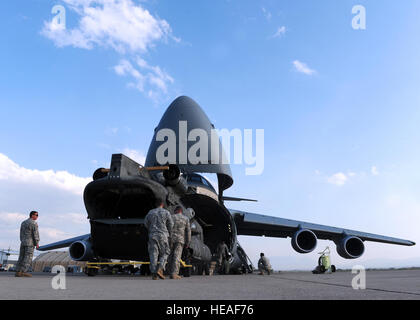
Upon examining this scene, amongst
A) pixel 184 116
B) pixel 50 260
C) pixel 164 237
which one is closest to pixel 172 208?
pixel 164 237

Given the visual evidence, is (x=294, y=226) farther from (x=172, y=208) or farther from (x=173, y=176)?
(x=173, y=176)

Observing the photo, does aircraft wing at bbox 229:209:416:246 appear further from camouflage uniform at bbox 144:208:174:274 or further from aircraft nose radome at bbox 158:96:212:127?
camouflage uniform at bbox 144:208:174:274

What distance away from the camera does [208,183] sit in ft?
40.0

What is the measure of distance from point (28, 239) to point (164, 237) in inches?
146

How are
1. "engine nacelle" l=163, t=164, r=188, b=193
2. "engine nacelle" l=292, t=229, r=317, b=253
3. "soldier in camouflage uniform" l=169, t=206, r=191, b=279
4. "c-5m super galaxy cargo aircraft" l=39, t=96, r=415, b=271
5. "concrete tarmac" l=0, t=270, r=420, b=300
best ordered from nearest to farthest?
"concrete tarmac" l=0, t=270, r=420, b=300 < "soldier in camouflage uniform" l=169, t=206, r=191, b=279 < "c-5m super galaxy cargo aircraft" l=39, t=96, r=415, b=271 < "engine nacelle" l=163, t=164, r=188, b=193 < "engine nacelle" l=292, t=229, r=317, b=253

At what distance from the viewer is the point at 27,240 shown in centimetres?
764

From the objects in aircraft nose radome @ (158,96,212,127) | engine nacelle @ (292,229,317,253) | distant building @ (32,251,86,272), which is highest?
aircraft nose radome @ (158,96,212,127)

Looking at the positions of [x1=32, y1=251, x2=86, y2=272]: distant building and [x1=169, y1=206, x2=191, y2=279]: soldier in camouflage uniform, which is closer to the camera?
[x1=169, y1=206, x2=191, y2=279]: soldier in camouflage uniform

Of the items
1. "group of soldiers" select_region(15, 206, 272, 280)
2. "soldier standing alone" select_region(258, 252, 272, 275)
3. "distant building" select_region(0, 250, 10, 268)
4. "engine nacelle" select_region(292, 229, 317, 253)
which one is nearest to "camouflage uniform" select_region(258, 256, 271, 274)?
"soldier standing alone" select_region(258, 252, 272, 275)

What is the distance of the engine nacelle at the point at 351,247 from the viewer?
15.2m

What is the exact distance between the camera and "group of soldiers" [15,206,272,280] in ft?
19.6
